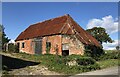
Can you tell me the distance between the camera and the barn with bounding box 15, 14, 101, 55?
34.3m

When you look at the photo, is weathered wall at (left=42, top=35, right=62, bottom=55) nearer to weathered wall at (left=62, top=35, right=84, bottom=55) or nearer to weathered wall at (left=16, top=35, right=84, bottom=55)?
weathered wall at (left=16, top=35, right=84, bottom=55)

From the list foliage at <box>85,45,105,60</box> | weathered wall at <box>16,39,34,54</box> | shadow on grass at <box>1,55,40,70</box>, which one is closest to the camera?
shadow on grass at <box>1,55,40,70</box>

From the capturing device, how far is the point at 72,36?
34469mm

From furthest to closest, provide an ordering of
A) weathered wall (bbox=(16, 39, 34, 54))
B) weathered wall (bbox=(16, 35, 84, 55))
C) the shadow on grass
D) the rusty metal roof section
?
1. weathered wall (bbox=(16, 39, 34, 54))
2. the rusty metal roof section
3. weathered wall (bbox=(16, 35, 84, 55))
4. the shadow on grass

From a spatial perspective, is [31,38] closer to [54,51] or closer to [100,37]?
[54,51]

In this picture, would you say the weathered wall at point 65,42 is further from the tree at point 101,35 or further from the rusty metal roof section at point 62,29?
the tree at point 101,35

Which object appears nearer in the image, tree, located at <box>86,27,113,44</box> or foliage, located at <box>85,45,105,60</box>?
foliage, located at <box>85,45,105,60</box>

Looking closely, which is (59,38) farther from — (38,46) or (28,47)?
(28,47)

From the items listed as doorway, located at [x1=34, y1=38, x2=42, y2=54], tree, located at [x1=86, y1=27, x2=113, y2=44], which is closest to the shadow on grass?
doorway, located at [x1=34, y1=38, x2=42, y2=54]

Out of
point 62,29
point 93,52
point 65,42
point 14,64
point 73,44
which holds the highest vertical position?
point 62,29

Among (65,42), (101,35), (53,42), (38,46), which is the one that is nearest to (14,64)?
(65,42)

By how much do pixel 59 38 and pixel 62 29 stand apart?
1.58m

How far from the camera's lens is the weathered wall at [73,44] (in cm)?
3375

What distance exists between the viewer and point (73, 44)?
34.3 metres
